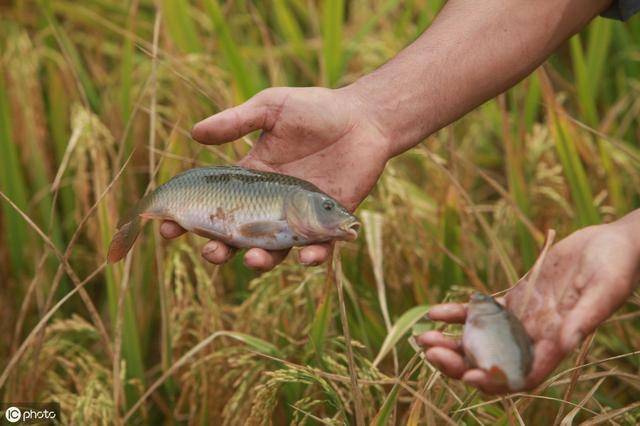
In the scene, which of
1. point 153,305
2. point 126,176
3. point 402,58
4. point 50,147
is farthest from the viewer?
point 50,147

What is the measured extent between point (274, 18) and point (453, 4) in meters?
1.90

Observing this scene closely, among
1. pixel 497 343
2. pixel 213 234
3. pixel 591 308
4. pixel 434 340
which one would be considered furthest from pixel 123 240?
pixel 591 308

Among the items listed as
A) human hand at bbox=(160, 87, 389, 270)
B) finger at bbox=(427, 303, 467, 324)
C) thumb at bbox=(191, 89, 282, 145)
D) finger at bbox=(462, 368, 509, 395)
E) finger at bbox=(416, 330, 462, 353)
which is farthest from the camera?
human hand at bbox=(160, 87, 389, 270)

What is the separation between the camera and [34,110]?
362 centimetres

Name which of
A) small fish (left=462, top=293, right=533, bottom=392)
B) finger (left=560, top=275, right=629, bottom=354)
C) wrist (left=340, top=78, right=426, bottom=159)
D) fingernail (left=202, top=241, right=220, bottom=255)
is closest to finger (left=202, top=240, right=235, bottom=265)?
fingernail (left=202, top=241, right=220, bottom=255)

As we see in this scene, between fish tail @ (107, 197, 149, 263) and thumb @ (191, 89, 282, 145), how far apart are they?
8.6 inches

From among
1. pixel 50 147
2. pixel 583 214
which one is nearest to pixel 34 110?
pixel 50 147

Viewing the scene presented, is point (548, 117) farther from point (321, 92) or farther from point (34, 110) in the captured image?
point (34, 110)

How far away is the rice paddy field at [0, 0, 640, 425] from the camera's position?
2555 millimetres

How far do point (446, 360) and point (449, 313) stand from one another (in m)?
0.20

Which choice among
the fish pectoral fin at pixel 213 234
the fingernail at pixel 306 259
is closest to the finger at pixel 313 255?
the fingernail at pixel 306 259

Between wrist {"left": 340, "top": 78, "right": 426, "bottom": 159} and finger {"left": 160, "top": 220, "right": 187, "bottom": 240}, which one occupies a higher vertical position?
wrist {"left": 340, "top": 78, "right": 426, "bottom": 159}

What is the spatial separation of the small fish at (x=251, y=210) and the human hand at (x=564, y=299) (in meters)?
0.38

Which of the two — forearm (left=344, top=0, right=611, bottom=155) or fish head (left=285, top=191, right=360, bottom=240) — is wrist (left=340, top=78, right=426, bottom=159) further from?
fish head (left=285, top=191, right=360, bottom=240)
